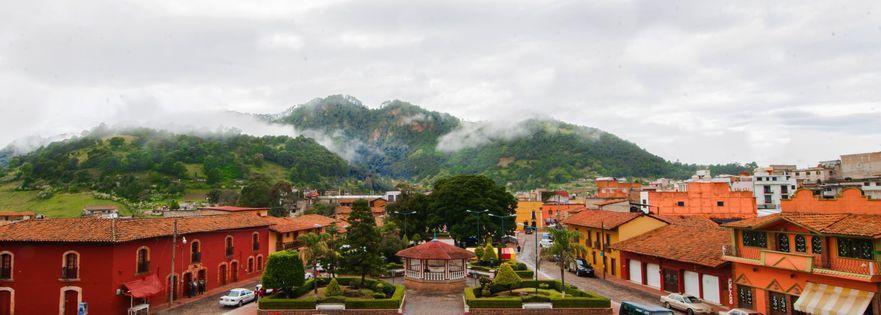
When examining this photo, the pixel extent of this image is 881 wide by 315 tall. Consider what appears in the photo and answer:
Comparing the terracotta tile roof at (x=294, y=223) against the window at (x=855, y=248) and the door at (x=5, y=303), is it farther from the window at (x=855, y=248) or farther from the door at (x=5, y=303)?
the window at (x=855, y=248)

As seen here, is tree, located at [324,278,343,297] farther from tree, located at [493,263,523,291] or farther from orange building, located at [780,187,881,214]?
orange building, located at [780,187,881,214]

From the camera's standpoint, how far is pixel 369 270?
3538 cm

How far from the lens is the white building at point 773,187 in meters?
82.5

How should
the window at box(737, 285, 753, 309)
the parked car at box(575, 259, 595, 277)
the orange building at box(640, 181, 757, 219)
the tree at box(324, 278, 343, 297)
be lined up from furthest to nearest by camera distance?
the orange building at box(640, 181, 757, 219) < the parked car at box(575, 259, 595, 277) < the tree at box(324, 278, 343, 297) < the window at box(737, 285, 753, 309)

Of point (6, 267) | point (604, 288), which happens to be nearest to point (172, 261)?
point (6, 267)

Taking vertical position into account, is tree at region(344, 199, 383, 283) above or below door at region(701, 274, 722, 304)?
above

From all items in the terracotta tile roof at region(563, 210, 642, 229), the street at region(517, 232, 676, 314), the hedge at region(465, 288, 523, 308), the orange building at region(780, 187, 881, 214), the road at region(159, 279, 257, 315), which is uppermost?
the orange building at region(780, 187, 881, 214)

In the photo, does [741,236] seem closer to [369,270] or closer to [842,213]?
[842,213]

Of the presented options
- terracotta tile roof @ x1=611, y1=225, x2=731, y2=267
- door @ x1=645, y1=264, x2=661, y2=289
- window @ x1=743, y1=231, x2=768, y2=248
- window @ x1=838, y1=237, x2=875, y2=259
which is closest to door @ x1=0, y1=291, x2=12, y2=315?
terracotta tile roof @ x1=611, y1=225, x2=731, y2=267

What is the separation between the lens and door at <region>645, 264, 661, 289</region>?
3706cm

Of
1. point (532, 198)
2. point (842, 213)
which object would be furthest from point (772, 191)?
point (842, 213)

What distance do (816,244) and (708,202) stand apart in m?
43.2

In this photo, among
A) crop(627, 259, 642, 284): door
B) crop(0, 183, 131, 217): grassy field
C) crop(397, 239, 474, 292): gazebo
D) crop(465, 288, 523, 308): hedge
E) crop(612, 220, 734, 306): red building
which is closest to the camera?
crop(465, 288, 523, 308): hedge

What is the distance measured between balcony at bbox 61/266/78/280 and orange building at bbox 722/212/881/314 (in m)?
35.6
